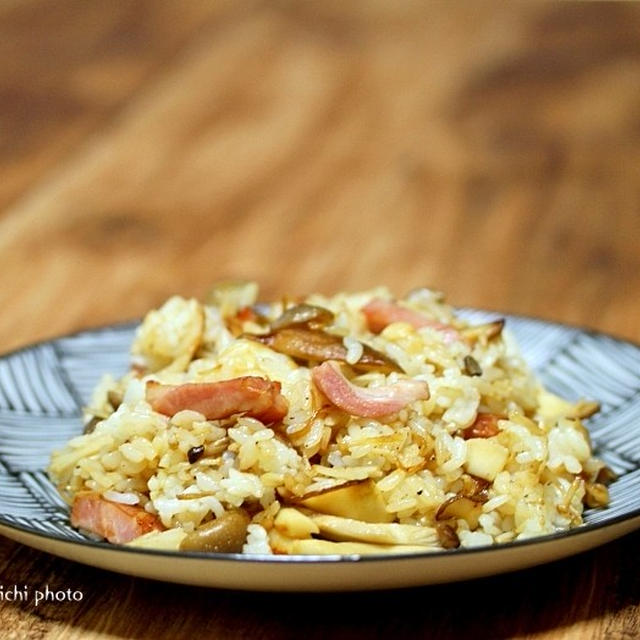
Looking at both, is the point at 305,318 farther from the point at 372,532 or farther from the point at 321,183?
the point at 321,183

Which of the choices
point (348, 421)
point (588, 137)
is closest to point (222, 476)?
point (348, 421)

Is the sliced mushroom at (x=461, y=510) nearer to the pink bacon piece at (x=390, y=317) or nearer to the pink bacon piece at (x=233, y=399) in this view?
the pink bacon piece at (x=233, y=399)

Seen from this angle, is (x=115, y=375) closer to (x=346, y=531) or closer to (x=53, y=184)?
(x=346, y=531)

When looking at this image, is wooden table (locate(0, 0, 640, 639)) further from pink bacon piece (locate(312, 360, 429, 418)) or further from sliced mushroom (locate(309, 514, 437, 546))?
pink bacon piece (locate(312, 360, 429, 418))

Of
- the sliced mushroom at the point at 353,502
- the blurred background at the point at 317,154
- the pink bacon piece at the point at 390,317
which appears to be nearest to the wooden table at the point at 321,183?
the blurred background at the point at 317,154

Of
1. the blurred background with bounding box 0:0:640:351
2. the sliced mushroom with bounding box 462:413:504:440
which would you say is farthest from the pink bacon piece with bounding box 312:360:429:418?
the blurred background with bounding box 0:0:640:351
